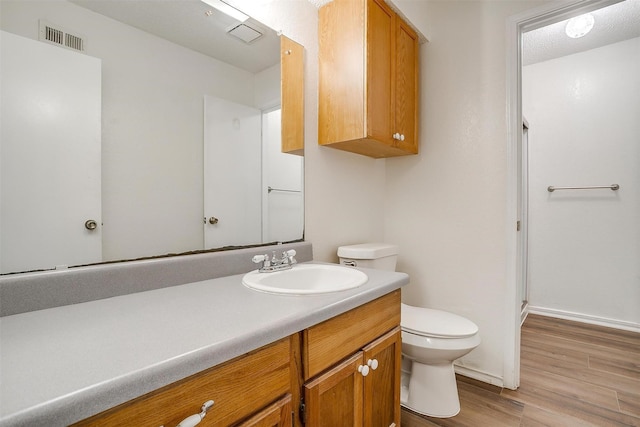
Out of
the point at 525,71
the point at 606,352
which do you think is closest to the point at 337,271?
the point at 606,352

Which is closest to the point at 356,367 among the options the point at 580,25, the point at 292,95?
the point at 292,95

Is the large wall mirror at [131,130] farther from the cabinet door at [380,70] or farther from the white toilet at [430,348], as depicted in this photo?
the white toilet at [430,348]

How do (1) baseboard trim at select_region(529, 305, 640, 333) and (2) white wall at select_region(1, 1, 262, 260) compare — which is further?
(1) baseboard trim at select_region(529, 305, 640, 333)

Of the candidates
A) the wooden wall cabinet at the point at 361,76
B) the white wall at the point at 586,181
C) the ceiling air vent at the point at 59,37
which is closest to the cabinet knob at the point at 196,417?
the ceiling air vent at the point at 59,37

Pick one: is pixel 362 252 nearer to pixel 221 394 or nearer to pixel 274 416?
pixel 274 416

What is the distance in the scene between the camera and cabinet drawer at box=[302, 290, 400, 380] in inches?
32.2

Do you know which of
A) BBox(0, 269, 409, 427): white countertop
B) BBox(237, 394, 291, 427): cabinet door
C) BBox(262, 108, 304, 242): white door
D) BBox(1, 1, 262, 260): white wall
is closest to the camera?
BBox(0, 269, 409, 427): white countertop

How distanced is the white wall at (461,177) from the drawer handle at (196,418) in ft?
5.63

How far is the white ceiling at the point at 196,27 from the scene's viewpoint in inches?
38.8

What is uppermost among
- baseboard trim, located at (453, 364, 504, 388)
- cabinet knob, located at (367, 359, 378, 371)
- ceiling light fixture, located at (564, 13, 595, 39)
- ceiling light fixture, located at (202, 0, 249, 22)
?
ceiling light fixture, located at (564, 13, 595, 39)

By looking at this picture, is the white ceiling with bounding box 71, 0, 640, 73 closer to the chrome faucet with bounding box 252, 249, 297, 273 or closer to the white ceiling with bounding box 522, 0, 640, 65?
the chrome faucet with bounding box 252, 249, 297, 273

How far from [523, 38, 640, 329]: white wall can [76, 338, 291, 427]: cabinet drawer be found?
10.5ft

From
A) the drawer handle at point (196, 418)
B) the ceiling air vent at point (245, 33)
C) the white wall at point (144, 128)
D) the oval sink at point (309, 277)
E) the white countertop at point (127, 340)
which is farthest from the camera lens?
the ceiling air vent at point (245, 33)

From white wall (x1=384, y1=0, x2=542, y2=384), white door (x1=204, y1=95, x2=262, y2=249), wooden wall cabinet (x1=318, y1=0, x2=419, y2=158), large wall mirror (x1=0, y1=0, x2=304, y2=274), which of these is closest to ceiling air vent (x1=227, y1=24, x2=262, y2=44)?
large wall mirror (x1=0, y1=0, x2=304, y2=274)
